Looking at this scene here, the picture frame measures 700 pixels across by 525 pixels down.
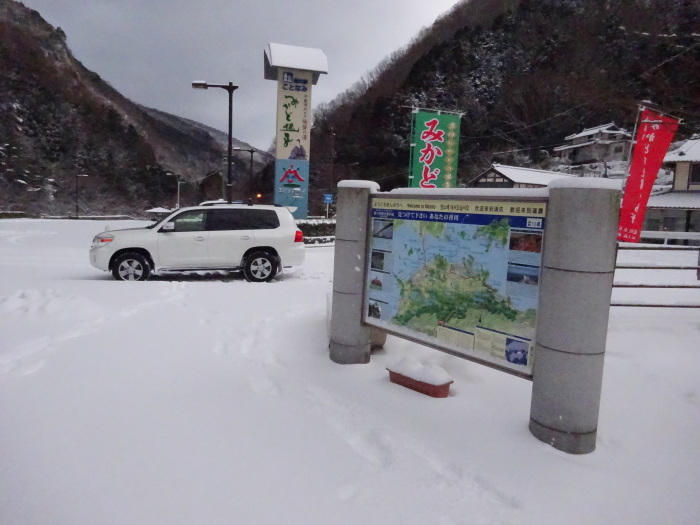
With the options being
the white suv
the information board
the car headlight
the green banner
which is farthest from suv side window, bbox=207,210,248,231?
the information board

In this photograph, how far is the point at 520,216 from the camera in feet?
12.5

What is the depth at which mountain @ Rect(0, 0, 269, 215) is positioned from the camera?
72.2 m

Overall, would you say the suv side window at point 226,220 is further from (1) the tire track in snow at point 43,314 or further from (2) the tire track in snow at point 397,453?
(2) the tire track in snow at point 397,453

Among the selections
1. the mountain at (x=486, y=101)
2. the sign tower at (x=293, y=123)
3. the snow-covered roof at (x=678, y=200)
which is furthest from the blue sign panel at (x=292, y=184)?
the mountain at (x=486, y=101)

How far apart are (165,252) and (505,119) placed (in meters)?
67.3

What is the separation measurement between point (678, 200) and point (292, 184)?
25.2m

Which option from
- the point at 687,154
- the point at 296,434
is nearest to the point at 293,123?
the point at 687,154

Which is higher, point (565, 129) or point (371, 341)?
point (565, 129)

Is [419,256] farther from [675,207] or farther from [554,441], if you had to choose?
[675,207]

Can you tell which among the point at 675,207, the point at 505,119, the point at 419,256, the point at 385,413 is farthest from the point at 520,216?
the point at 505,119

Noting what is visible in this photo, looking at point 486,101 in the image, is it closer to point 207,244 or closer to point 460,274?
point 207,244

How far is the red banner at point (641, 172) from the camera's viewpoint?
40.3 feet

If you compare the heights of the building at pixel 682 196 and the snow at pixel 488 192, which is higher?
the building at pixel 682 196

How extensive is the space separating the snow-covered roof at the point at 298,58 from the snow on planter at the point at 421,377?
2646 centimetres
